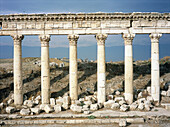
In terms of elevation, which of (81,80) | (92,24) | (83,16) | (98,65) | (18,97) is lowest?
(18,97)

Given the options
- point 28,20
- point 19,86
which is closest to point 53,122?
point 19,86

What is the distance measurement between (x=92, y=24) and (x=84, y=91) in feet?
25.7

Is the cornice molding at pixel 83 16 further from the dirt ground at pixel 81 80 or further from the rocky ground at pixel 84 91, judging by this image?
the dirt ground at pixel 81 80

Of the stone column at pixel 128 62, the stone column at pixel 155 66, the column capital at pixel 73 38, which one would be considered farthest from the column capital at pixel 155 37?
the column capital at pixel 73 38

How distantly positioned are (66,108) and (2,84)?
31.5ft

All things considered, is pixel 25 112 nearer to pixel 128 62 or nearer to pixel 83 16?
pixel 83 16

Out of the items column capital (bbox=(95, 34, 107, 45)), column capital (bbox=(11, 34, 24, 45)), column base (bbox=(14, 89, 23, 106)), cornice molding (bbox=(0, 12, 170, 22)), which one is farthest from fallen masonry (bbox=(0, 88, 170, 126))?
cornice molding (bbox=(0, 12, 170, 22))

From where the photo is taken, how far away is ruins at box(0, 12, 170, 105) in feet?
56.9

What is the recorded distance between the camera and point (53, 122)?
14.2m

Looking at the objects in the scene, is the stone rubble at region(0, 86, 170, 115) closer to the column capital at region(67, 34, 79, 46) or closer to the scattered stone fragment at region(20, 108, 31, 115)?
the scattered stone fragment at region(20, 108, 31, 115)

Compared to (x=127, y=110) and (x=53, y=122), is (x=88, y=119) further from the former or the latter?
(x=127, y=110)

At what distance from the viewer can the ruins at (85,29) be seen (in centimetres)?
1733

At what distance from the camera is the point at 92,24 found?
694 inches

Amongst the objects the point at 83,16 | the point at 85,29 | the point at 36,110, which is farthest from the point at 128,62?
the point at 36,110
